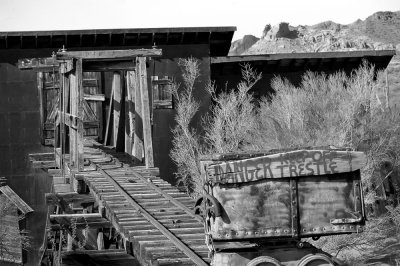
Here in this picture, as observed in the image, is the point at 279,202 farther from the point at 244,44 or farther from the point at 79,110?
the point at 244,44

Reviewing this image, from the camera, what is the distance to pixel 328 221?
930 cm

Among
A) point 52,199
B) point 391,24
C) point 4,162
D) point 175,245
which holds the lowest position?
point 175,245

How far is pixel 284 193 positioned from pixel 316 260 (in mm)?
800

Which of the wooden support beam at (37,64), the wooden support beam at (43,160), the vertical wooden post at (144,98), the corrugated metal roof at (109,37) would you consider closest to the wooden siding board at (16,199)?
the corrugated metal roof at (109,37)

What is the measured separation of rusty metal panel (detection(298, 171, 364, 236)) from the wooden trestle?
1538 millimetres

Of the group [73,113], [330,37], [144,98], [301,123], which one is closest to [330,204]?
[144,98]

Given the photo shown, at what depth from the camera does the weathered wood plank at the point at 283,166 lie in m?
9.02

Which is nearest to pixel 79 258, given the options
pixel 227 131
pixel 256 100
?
pixel 227 131

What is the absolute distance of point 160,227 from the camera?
12.5m

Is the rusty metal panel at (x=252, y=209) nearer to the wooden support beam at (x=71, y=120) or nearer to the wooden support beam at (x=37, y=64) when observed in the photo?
the wooden support beam at (x=71, y=120)

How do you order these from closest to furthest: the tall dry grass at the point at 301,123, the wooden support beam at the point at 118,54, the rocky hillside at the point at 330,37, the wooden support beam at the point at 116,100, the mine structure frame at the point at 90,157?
the mine structure frame at the point at 90,157 < the wooden support beam at the point at 118,54 < the wooden support beam at the point at 116,100 < the tall dry grass at the point at 301,123 < the rocky hillside at the point at 330,37

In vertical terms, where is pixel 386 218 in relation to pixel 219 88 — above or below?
below

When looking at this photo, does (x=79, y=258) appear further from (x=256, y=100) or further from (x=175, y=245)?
(x=256, y=100)

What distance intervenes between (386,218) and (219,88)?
11424 mm
